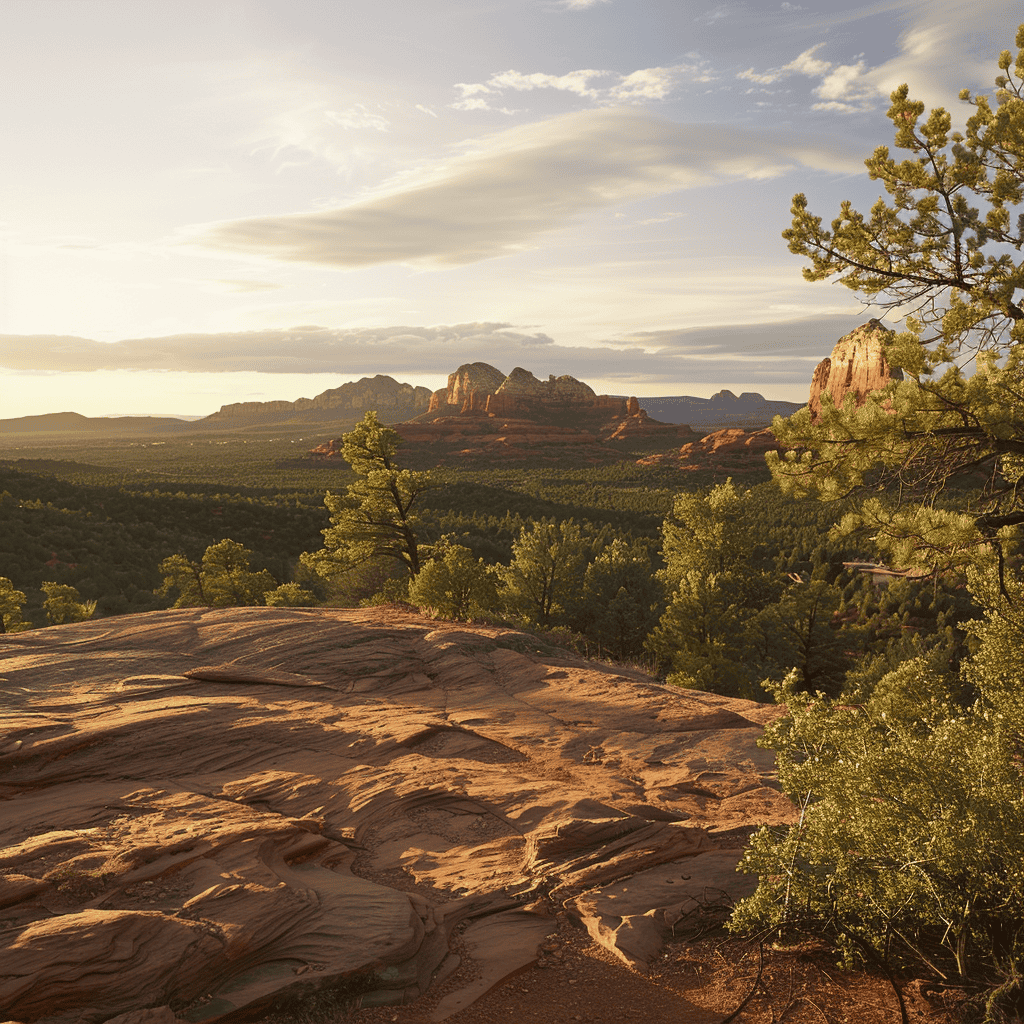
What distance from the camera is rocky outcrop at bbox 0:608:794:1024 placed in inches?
191

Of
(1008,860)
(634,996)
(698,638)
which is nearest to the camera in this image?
(1008,860)

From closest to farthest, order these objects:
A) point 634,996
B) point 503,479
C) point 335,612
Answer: point 634,996 < point 335,612 < point 503,479

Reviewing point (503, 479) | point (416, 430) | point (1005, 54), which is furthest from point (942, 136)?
point (416, 430)

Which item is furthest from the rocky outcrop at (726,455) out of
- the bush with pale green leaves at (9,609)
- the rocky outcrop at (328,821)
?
the rocky outcrop at (328,821)

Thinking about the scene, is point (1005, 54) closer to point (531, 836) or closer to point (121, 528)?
point (531, 836)

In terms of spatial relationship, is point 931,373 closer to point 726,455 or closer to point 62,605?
point 62,605

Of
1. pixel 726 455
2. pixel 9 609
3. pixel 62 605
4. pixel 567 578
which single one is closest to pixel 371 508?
pixel 567 578

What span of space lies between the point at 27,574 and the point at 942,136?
152 ft

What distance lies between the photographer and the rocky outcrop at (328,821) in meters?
4.86

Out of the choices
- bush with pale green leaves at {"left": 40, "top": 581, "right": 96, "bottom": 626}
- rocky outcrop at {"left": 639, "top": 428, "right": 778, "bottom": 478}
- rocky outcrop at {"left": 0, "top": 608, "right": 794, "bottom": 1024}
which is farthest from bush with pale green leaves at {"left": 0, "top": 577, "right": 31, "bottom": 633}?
rocky outcrop at {"left": 639, "top": 428, "right": 778, "bottom": 478}

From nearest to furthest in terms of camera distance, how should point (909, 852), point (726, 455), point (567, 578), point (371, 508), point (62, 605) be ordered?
point (909, 852), point (371, 508), point (62, 605), point (567, 578), point (726, 455)

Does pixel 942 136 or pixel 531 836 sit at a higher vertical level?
pixel 942 136

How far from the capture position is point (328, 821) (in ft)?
24.8

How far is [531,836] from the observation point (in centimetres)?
714
